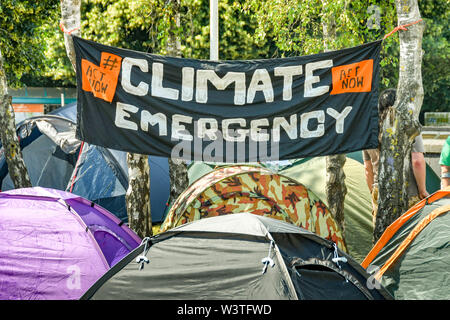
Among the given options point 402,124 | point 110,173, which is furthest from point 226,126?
point 110,173

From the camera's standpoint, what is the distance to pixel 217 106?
5.50 metres

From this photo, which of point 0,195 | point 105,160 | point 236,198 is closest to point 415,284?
point 236,198

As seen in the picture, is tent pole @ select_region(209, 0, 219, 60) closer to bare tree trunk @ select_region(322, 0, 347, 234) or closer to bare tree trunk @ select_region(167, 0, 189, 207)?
bare tree trunk @ select_region(167, 0, 189, 207)

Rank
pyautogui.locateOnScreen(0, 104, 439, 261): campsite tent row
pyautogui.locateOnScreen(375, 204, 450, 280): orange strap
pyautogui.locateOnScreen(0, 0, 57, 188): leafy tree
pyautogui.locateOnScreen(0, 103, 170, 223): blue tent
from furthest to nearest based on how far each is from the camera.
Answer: pyautogui.locateOnScreen(0, 0, 57, 188): leafy tree, pyautogui.locateOnScreen(0, 103, 170, 223): blue tent, pyautogui.locateOnScreen(0, 104, 439, 261): campsite tent row, pyautogui.locateOnScreen(375, 204, 450, 280): orange strap

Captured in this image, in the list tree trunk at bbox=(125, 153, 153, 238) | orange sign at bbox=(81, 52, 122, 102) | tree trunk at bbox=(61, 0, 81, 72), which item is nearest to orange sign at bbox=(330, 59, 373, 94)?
orange sign at bbox=(81, 52, 122, 102)

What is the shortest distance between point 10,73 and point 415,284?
9.60 m

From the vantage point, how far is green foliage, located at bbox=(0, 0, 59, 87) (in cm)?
989

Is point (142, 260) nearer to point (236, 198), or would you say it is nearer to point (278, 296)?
point (278, 296)

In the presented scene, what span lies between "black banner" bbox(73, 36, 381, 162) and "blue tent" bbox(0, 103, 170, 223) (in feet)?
9.25

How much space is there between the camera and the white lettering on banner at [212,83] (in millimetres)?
5438

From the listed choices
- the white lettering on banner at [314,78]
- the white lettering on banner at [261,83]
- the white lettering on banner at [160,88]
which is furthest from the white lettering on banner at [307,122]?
the white lettering on banner at [160,88]

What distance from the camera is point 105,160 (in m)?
8.34

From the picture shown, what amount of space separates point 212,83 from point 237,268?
89.1 inches

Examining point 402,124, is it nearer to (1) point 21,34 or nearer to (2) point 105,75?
(2) point 105,75
